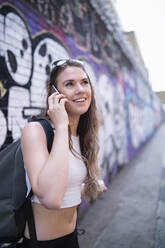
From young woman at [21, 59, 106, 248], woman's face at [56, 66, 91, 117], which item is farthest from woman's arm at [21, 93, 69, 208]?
woman's face at [56, 66, 91, 117]

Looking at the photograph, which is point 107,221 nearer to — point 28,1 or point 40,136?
point 40,136

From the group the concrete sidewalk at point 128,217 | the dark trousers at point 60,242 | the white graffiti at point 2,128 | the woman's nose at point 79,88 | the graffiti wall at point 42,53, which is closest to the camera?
the dark trousers at point 60,242

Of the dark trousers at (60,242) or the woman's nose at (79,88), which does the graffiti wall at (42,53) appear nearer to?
the woman's nose at (79,88)

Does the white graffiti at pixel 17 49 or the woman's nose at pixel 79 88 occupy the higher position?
the white graffiti at pixel 17 49

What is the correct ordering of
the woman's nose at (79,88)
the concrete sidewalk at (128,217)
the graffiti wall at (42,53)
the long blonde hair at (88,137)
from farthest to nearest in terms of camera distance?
the concrete sidewalk at (128,217) < the graffiti wall at (42,53) < the long blonde hair at (88,137) < the woman's nose at (79,88)

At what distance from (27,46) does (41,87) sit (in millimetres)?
593

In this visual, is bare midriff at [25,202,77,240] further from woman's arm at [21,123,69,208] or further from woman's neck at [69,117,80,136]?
woman's neck at [69,117,80,136]

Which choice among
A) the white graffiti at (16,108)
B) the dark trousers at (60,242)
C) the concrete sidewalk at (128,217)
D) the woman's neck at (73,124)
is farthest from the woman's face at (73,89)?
the concrete sidewalk at (128,217)

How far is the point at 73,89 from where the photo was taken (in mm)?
1535

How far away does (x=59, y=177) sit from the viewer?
1083 mm

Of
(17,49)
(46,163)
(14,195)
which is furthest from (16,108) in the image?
(46,163)

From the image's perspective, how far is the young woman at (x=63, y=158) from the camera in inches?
42.9

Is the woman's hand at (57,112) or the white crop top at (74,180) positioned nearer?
the woman's hand at (57,112)

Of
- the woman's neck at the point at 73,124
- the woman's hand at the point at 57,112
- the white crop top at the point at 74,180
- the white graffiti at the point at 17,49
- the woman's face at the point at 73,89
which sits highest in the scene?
the white graffiti at the point at 17,49
